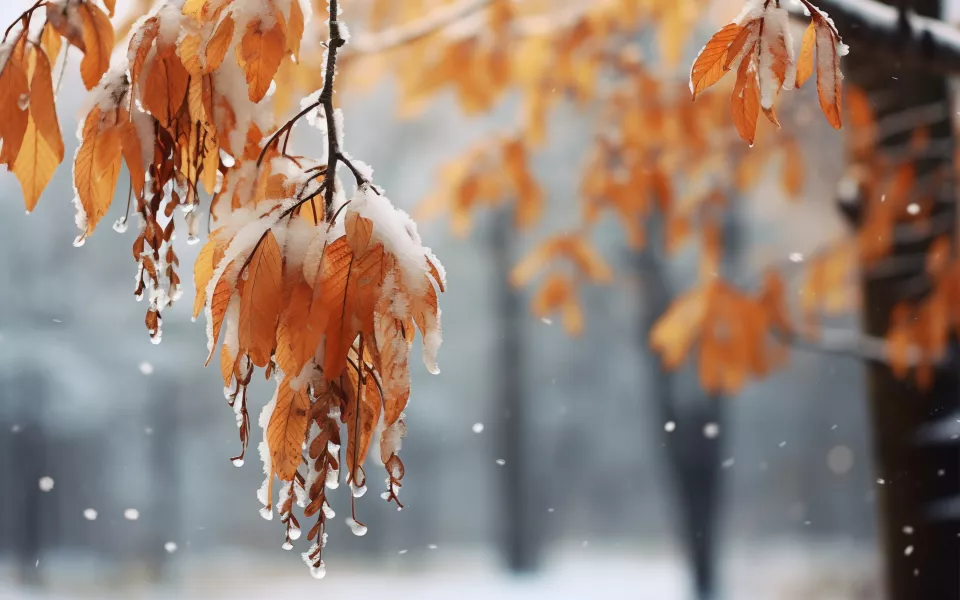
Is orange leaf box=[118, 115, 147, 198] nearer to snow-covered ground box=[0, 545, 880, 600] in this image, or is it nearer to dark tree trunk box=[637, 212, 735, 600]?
dark tree trunk box=[637, 212, 735, 600]

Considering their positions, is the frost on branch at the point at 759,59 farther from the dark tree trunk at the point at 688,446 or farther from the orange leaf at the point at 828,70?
the dark tree trunk at the point at 688,446

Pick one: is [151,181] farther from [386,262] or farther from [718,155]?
[718,155]

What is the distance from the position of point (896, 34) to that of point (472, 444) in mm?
8951

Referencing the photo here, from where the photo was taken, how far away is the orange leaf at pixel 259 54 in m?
0.63

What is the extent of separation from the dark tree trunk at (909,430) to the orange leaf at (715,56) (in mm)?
1186

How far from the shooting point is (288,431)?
2.01ft

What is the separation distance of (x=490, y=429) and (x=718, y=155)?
6709 mm

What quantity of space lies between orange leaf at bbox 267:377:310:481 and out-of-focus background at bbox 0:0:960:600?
6.60 m

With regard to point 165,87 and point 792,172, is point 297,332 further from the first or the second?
point 792,172

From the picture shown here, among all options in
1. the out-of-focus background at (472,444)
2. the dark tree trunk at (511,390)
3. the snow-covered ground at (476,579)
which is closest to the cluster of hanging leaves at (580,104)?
the out-of-focus background at (472,444)

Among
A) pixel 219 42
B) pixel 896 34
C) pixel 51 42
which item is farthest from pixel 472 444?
pixel 219 42

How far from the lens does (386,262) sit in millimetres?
612

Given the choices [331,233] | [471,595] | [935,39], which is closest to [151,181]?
[331,233]

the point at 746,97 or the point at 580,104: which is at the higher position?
the point at 580,104
